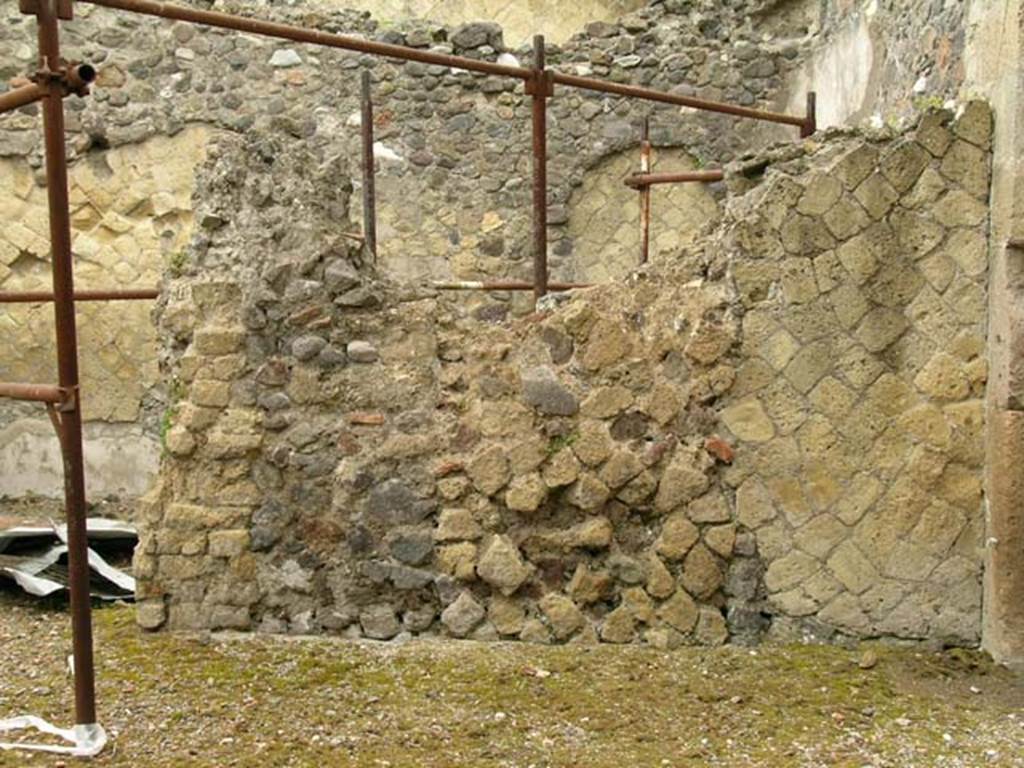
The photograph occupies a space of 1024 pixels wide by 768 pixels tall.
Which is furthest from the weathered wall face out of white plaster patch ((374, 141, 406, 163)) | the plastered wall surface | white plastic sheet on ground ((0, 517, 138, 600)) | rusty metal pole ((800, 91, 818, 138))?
the plastered wall surface

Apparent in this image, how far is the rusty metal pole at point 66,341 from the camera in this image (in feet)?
8.35

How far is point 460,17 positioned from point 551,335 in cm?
727

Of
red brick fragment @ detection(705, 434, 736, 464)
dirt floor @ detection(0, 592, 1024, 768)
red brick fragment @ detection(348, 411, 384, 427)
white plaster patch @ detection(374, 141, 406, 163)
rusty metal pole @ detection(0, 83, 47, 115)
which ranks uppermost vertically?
white plaster patch @ detection(374, 141, 406, 163)

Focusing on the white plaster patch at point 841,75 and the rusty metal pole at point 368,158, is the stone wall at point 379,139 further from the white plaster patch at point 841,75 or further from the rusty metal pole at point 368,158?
the rusty metal pole at point 368,158

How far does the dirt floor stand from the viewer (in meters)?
2.70

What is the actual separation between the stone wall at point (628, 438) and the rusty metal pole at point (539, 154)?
354 mm

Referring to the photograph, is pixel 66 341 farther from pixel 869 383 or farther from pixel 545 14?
pixel 545 14

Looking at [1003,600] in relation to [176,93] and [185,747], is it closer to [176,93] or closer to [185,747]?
[185,747]

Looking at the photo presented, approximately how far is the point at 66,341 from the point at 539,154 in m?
1.83

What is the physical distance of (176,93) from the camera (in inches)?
263

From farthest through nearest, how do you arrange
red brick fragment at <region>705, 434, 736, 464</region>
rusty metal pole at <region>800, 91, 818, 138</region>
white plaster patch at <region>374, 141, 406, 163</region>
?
1. white plaster patch at <region>374, 141, 406, 163</region>
2. rusty metal pole at <region>800, 91, 818, 138</region>
3. red brick fragment at <region>705, 434, 736, 464</region>

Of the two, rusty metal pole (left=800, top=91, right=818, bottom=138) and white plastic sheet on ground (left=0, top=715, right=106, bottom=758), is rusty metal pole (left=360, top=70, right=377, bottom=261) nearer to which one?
rusty metal pole (left=800, top=91, right=818, bottom=138)

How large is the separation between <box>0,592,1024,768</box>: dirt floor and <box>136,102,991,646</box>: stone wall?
6.0 inches

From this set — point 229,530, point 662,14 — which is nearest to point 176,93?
point 662,14
